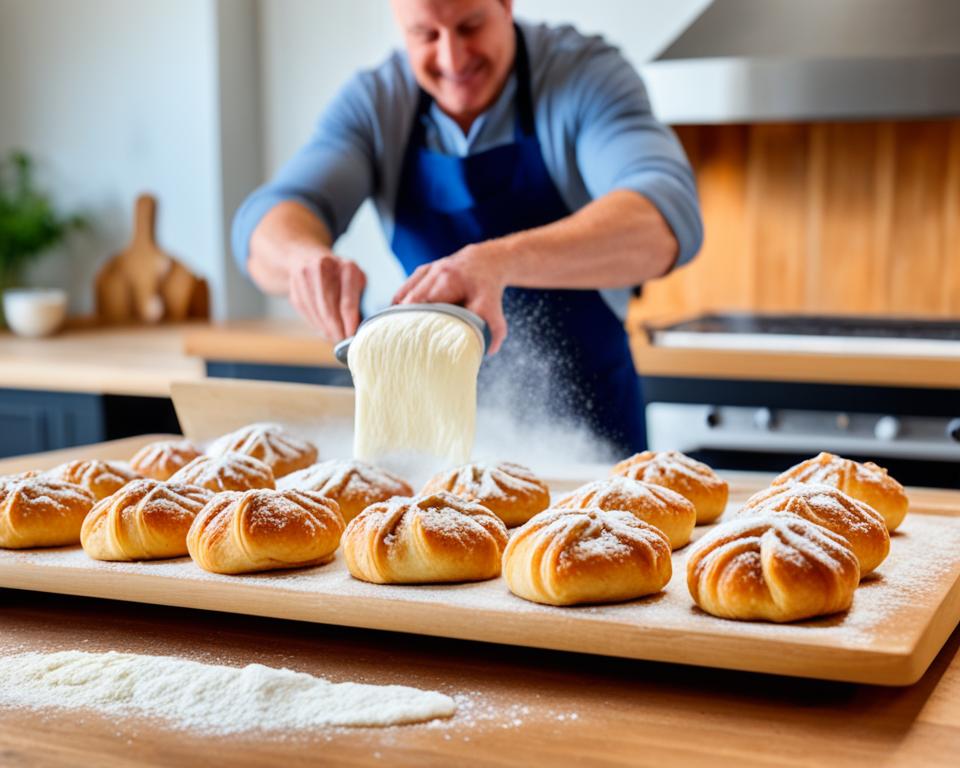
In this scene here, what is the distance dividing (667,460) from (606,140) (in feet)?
2.75

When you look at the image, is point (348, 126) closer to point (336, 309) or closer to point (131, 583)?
point (336, 309)

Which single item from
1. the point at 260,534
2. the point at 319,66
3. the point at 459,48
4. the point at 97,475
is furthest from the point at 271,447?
the point at 319,66

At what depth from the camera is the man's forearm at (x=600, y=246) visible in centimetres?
176

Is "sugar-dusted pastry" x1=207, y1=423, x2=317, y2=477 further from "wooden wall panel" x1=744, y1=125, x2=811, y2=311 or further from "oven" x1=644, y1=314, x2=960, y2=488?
"wooden wall panel" x1=744, y1=125, x2=811, y2=311

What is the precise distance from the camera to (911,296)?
3.17 m

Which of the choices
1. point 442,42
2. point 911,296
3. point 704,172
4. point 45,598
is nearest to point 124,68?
point 704,172

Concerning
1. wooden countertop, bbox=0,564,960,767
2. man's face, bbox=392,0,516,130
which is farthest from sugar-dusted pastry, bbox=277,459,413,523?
man's face, bbox=392,0,516,130

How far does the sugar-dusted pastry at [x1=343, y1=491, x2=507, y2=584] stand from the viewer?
106 cm

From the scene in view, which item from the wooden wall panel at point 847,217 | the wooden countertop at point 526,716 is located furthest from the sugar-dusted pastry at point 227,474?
the wooden wall panel at point 847,217

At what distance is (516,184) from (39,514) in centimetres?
124

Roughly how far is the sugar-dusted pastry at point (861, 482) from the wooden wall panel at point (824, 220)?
1999 mm

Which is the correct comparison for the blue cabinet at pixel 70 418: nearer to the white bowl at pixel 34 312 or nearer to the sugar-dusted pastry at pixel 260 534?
the white bowl at pixel 34 312

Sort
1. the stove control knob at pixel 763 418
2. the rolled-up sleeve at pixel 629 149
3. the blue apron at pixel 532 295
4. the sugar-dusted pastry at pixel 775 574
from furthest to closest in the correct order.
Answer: the stove control knob at pixel 763 418 → the blue apron at pixel 532 295 → the rolled-up sleeve at pixel 629 149 → the sugar-dusted pastry at pixel 775 574

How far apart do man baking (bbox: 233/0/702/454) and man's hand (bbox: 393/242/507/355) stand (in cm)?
23
